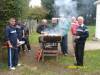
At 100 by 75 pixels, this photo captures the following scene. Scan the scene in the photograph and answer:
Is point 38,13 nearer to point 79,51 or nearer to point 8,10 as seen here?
point 8,10

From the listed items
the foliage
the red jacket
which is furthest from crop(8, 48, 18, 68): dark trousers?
the foliage

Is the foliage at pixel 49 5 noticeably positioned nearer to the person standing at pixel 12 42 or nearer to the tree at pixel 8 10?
A: the tree at pixel 8 10

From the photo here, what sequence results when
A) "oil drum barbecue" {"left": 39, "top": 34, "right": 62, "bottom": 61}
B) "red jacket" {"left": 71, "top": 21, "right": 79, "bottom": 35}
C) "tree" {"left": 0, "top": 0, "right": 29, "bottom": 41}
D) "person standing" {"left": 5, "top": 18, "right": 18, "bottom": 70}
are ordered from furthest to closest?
"red jacket" {"left": 71, "top": 21, "right": 79, "bottom": 35}, "oil drum barbecue" {"left": 39, "top": 34, "right": 62, "bottom": 61}, "tree" {"left": 0, "top": 0, "right": 29, "bottom": 41}, "person standing" {"left": 5, "top": 18, "right": 18, "bottom": 70}

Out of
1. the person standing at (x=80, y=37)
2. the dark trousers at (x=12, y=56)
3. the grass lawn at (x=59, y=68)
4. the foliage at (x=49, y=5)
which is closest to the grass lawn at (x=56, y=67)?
the grass lawn at (x=59, y=68)

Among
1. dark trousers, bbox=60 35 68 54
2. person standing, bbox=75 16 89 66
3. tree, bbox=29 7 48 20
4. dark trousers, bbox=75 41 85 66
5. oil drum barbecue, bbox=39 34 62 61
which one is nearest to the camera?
person standing, bbox=75 16 89 66

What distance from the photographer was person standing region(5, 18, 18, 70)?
13.1 m

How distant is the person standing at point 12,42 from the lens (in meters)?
13.1

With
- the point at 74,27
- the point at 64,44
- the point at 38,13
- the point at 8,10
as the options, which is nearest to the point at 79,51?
the point at 74,27

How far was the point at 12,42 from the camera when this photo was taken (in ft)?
43.7

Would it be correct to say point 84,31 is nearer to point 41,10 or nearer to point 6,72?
point 6,72

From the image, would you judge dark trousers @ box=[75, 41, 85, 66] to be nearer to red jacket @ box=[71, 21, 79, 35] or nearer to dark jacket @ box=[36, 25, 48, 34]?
red jacket @ box=[71, 21, 79, 35]

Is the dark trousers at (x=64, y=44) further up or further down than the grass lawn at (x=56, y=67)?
further up

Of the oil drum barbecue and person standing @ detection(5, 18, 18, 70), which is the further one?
the oil drum barbecue

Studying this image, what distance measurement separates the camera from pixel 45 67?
46.1ft
